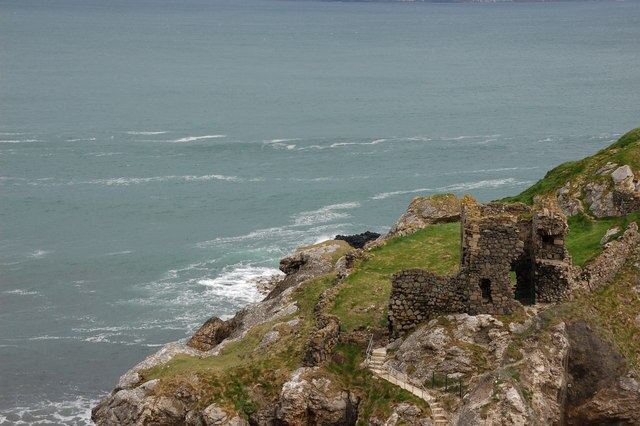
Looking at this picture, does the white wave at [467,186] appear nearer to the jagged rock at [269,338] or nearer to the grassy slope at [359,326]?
the grassy slope at [359,326]

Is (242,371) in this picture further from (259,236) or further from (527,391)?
(259,236)

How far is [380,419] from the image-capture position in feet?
126

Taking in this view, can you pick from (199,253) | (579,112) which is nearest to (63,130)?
(199,253)

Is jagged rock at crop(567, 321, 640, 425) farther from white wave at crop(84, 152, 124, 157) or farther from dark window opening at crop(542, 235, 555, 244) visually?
white wave at crop(84, 152, 124, 157)

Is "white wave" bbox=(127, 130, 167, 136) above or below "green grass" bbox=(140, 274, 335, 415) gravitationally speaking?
above

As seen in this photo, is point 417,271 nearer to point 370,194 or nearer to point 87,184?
point 370,194

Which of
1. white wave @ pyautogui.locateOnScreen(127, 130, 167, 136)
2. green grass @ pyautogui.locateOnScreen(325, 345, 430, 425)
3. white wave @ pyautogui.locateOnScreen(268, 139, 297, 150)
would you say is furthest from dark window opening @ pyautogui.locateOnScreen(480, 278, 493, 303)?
white wave @ pyautogui.locateOnScreen(127, 130, 167, 136)

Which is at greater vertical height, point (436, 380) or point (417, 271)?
point (417, 271)

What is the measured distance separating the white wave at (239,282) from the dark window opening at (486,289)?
38449mm

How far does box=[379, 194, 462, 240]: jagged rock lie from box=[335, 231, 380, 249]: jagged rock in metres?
24.4

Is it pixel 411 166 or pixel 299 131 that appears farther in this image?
pixel 299 131

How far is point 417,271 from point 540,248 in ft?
15.6

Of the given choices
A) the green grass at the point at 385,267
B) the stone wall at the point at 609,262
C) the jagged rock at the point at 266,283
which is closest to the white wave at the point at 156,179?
the jagged rock at the point at 266,283

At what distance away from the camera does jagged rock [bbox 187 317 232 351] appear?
5447 cm
